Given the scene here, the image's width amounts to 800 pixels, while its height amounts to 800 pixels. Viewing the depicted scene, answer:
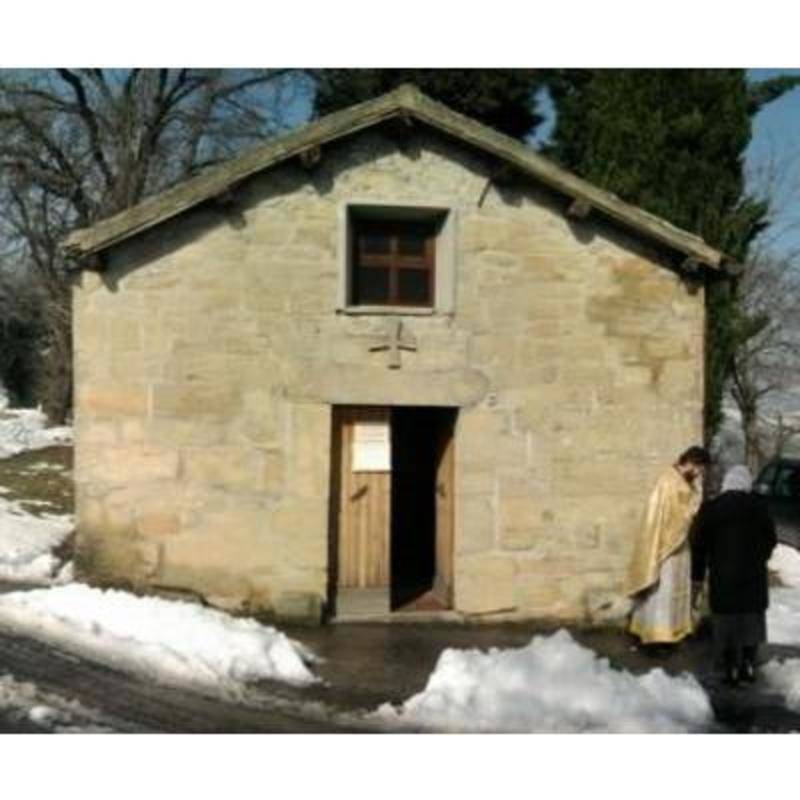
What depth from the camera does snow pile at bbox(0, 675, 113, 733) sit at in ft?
18.4

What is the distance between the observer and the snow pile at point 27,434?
19297mm

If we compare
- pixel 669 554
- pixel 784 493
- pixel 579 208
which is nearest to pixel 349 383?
pixel 579 208

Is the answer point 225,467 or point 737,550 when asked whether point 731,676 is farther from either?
point 225,467

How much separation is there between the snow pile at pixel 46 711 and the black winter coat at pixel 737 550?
4.13 meters

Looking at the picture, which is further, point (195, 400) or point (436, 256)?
point (436, 256)

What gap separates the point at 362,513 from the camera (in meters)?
9.33

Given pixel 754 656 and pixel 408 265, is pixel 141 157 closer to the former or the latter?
pixel 408 265

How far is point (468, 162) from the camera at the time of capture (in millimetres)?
8938

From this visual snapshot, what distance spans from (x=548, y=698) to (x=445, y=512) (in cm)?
321

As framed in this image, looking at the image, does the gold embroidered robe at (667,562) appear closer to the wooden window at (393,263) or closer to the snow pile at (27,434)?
the wooden window at (393,263)

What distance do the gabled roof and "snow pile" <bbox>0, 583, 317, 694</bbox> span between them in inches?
111

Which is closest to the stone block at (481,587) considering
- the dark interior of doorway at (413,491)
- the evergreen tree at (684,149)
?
the dark interior of doorway at (413,491)

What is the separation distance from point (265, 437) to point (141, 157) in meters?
10.5
